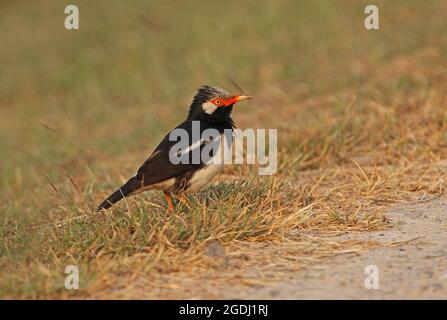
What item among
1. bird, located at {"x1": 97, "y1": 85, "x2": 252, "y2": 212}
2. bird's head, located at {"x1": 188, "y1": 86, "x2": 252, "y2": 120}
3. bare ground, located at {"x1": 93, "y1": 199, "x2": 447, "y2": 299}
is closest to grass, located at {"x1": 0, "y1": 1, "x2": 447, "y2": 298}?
bare ground, located at {"x1": 93, "y1": 199, "x2": 447, "y2": 299}

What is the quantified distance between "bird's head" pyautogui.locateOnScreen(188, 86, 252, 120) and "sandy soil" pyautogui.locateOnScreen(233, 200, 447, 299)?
1.45m

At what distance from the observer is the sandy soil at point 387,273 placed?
4613 millimetres

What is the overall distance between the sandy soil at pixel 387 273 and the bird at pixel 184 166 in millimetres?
1172

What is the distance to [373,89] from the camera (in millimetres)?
10164

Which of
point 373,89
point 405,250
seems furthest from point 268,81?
point 405,250

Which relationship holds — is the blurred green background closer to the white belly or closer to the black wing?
the black wing

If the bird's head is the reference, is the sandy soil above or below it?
below

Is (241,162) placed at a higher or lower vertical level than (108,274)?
higher

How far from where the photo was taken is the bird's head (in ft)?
21.1

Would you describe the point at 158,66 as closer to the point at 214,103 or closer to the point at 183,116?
the point at 183,116

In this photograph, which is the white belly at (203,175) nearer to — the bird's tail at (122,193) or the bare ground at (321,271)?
the bird's tail at (122,193)

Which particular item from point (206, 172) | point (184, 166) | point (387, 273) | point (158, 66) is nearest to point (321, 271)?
point (387, 273)
